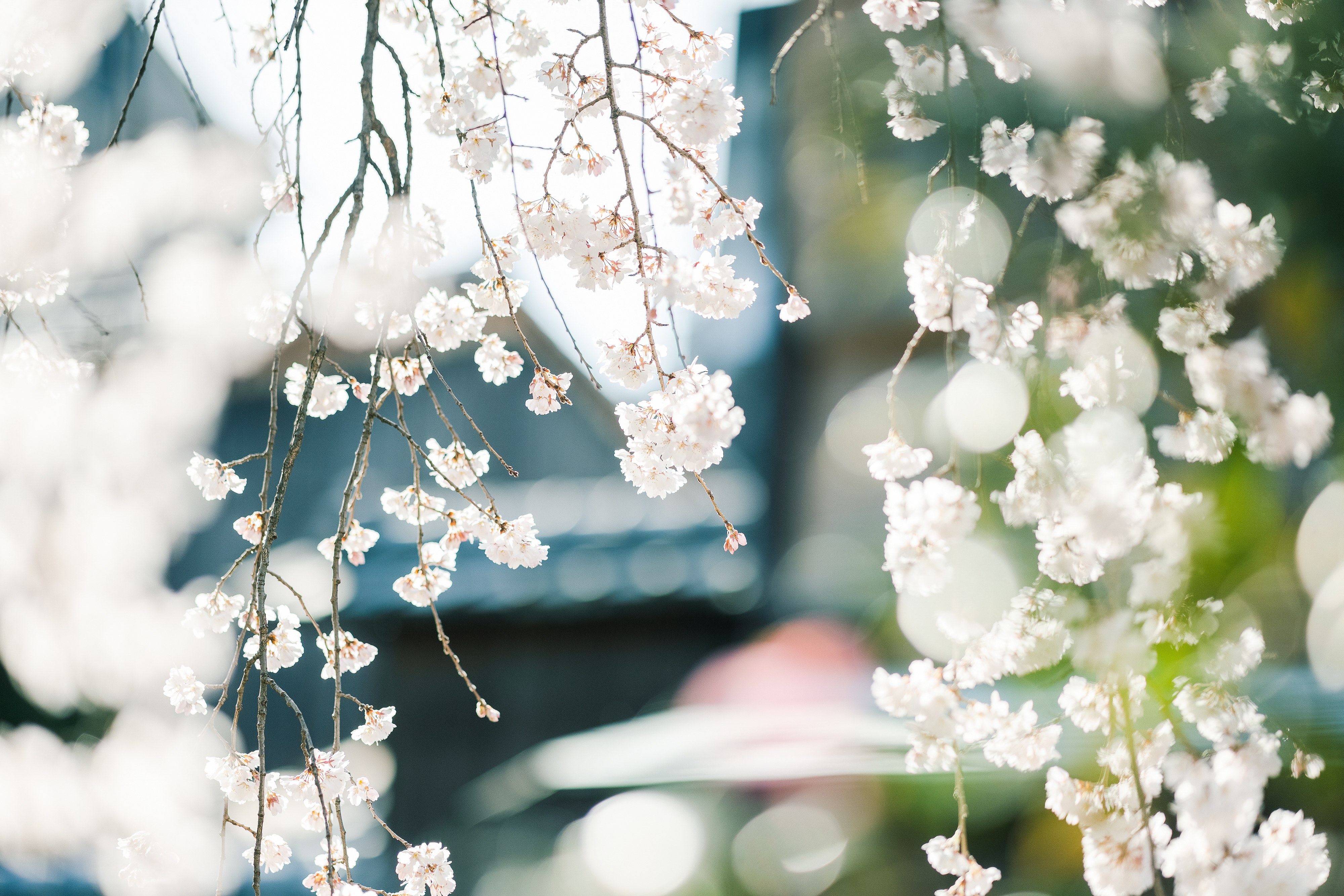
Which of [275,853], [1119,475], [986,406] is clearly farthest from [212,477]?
[986,406]

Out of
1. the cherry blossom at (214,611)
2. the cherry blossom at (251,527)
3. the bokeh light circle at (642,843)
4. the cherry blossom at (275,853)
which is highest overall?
the cherry blossom at (251,527)

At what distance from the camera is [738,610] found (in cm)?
450

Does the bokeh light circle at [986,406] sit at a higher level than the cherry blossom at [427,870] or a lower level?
higher

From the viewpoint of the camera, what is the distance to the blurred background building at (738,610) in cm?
220

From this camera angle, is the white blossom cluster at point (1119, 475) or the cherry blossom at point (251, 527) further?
the cherry blossom at point (251, 527)

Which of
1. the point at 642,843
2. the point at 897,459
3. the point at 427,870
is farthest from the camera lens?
the point at 642,843

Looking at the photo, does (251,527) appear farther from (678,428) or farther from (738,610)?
(738,610)

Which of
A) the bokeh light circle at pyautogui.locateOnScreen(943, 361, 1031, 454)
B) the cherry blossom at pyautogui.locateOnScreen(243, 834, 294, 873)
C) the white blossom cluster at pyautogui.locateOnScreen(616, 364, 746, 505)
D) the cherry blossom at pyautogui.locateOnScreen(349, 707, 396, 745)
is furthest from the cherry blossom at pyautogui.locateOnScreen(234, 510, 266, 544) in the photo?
the bokeh light circle at pyautogui.locateOnScreen(943, 361, 1031, 454)

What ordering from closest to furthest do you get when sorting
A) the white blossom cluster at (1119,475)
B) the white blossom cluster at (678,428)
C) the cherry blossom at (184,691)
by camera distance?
1. the white blossom cluster at (1119,475)
2. the white blossom cluster at (678,428)
3. the cherry blossom at (184,691)

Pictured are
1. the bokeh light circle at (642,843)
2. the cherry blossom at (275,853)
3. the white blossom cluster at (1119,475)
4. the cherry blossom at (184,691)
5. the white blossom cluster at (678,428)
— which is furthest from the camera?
the bokeh light circle at (642,843)

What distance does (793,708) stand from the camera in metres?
3.96

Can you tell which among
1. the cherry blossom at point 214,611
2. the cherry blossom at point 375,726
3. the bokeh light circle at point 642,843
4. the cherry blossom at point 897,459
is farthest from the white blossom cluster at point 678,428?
the bokeh light circle at point 642,843

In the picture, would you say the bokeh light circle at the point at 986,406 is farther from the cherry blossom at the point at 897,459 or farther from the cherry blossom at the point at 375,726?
the cherry blossom at the point at 375,726

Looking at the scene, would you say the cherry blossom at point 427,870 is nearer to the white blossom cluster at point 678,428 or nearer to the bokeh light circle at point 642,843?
the white blossom cluster at point 678,428
